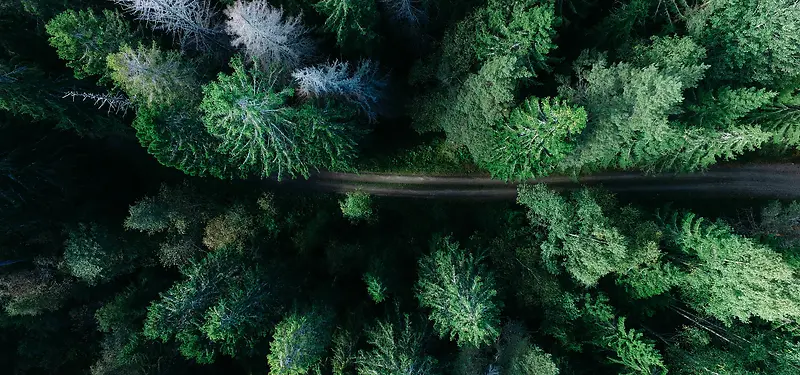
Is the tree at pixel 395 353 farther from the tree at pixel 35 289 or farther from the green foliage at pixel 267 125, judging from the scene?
the tree at pixel 35 289

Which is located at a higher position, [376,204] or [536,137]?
[536,137]

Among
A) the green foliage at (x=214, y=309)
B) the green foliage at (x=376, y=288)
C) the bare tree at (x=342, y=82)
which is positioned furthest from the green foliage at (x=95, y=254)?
the bare tree at (x=342, y=82)

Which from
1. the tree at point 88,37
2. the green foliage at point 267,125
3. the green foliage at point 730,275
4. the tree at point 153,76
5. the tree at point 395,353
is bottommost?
A: the tree at point 395,353

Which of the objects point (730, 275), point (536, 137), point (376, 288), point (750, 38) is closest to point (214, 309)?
point (376, 288)

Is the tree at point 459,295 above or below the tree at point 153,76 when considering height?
below

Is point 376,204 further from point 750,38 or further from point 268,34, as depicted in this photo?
point 750,38

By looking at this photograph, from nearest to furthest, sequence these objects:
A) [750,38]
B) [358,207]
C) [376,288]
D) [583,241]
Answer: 1. [583,241]
2. [750,38]
3. [376,288]
4. [358,207]

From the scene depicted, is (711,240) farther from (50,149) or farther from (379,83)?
(50,149)
